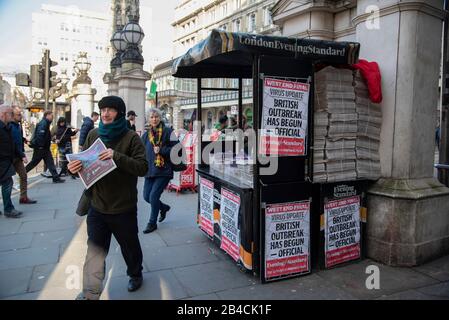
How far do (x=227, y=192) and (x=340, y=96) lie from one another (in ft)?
5.56

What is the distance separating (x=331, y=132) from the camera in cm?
412

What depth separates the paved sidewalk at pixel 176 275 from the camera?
3598mm

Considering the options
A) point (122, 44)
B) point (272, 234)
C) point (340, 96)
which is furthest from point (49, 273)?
point (122, 44)

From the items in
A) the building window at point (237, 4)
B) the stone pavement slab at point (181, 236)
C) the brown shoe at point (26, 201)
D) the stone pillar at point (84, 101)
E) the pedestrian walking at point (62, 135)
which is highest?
the building window at point (237, 4)

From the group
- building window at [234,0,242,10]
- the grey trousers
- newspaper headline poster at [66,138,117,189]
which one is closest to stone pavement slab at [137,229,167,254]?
the grey trousers

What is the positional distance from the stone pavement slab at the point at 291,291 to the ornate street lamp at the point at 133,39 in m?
10.4

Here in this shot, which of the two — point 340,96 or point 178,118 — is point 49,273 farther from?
point 178,118

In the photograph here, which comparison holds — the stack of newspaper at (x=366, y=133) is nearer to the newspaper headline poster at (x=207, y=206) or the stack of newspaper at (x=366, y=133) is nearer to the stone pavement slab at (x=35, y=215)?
the newspaper headline poster at (x=207, y=206)

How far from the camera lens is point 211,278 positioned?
397 centimetres

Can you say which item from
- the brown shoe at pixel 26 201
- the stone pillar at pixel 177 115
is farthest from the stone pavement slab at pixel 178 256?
the stone pillar at pixel 177 115

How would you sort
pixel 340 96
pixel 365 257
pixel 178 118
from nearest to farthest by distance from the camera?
pixel 340 96, pixel 365 257, pixel 178 118

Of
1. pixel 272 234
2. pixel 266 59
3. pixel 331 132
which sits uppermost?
pixel 266 59

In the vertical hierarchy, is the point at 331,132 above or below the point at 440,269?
above

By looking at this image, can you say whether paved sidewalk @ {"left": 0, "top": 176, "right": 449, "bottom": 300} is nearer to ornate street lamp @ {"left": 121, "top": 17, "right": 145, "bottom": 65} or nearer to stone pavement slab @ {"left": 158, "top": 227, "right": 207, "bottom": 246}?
stone pavement slab @ {"left": 158, "top": 227, "right": 207, "bottom": 246}
